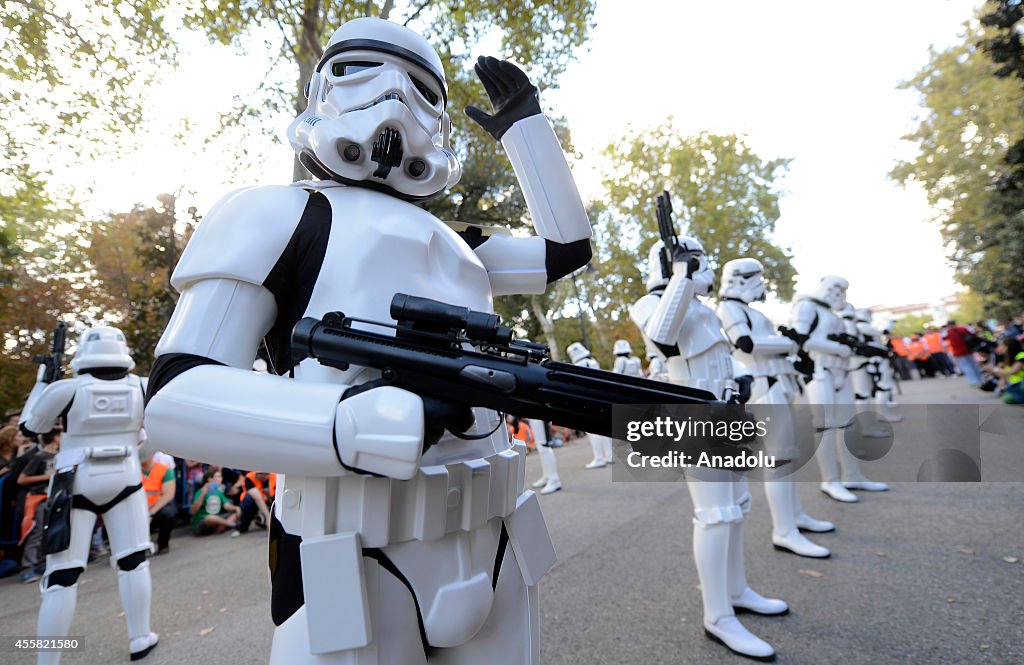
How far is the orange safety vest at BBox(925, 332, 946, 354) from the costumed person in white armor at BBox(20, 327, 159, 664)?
22.3 m

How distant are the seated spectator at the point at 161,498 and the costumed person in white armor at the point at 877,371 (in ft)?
32.0

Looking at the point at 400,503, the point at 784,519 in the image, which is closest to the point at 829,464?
the point at 784,519

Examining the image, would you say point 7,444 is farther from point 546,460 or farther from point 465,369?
point 465,369

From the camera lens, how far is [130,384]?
138 inches

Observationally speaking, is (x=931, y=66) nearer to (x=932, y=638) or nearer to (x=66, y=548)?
(x=932, y=638)

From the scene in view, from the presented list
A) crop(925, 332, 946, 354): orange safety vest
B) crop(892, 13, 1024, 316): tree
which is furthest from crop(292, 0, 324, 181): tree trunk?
crop(925, 332, 946, 354): orange safety vest

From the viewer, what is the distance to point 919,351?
18766mm

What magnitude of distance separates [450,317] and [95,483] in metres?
3.36

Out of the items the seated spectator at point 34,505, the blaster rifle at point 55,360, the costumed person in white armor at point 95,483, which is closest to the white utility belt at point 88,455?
the costumed person in white armor at point 95,483

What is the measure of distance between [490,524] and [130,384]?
3.43m

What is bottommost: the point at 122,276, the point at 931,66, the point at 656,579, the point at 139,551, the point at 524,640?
the point at 656,579

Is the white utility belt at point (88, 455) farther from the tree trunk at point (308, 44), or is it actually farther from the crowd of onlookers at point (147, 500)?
the tree trunk at point (308, 44)

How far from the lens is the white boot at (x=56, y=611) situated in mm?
2811

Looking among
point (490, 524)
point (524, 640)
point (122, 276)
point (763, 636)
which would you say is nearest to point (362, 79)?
point (490, 524)
